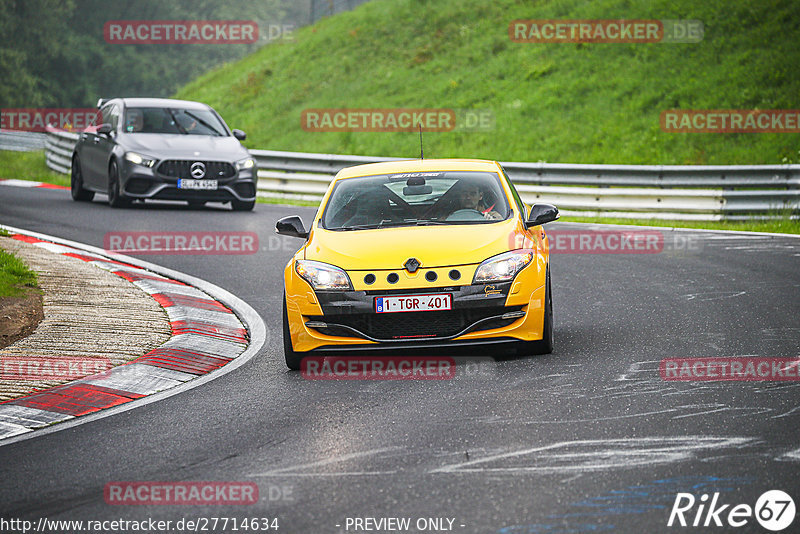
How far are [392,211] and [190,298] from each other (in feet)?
10.1

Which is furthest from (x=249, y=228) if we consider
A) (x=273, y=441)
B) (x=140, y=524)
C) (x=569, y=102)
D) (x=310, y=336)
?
(x=569, y=102)

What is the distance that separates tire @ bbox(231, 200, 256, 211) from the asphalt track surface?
31.4ft

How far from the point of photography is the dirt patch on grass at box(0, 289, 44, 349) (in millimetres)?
9211

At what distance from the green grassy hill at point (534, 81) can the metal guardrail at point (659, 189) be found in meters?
5.54

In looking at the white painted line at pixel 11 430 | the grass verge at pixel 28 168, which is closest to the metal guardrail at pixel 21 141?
the grass verge at pixel 28 168

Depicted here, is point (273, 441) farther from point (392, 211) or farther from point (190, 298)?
point (190, 298)

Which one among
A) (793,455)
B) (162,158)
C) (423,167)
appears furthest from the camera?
(162,158)

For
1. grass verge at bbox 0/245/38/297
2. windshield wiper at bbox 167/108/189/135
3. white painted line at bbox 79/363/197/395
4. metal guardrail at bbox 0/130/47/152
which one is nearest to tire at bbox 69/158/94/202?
windshield wiper at bbox 167/108/189/135

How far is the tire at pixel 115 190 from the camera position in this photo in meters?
19.0

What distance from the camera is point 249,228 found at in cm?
1709

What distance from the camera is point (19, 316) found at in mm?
9805

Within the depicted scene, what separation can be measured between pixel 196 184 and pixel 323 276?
10954mm

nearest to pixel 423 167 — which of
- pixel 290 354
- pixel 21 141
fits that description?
pixel 290 354

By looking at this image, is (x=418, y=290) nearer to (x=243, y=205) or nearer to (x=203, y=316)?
(x=203, y=316)
